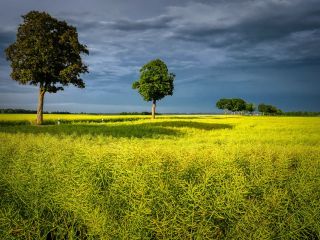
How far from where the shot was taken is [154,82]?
68812 mm

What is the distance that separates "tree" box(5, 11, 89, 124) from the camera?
134 feet

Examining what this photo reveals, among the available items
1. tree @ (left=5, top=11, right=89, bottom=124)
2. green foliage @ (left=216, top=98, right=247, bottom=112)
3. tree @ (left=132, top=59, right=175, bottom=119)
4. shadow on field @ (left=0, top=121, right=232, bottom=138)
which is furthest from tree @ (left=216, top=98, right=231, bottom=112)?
shadow on field @ (left=0, top=121, right=232, bottom=138)

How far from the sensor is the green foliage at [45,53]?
40719mm

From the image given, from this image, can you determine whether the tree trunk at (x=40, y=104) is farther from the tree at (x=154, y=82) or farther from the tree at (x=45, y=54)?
the tree at (x=154, y=82)

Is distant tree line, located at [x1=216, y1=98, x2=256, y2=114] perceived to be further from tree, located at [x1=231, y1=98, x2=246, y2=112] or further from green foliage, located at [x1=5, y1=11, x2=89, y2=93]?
green foliage, located at [x1=5, y1=11, x2=89, y2=93]

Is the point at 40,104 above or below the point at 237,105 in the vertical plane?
below

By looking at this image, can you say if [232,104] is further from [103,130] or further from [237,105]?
[103,130]

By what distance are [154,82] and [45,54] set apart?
30510mm

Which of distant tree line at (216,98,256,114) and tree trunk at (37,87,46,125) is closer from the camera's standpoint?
tree trunk at (37,87,46,125)

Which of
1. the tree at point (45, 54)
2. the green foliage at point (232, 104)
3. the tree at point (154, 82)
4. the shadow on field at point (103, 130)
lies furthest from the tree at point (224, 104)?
the shadow on field at point (103, 130)

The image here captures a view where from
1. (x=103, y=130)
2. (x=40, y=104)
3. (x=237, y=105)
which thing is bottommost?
(x=103, y=130)

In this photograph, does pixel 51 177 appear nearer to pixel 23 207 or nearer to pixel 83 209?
pixel 23 207

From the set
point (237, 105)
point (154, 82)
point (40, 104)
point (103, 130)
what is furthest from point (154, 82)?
point (237, 105)

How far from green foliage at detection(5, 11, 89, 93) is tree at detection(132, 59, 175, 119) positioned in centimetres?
2590
